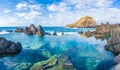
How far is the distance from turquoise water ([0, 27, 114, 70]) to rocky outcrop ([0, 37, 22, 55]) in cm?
18

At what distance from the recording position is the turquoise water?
1039 cm

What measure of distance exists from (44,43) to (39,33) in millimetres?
512

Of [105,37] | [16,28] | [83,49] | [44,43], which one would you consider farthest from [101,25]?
[16,28]

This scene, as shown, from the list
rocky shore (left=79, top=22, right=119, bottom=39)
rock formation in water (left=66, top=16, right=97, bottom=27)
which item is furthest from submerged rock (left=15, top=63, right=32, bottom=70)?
rocky shore (left=79, top=22, right=119, bottom=39)

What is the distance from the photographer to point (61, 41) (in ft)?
36.1

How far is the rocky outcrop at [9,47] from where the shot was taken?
35.2ft

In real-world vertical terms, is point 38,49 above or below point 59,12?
below

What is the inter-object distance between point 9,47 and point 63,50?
2161 millimetres

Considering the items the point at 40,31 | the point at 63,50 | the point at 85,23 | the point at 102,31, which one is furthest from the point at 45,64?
the point at 102,31

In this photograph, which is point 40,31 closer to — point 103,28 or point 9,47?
point 9,47

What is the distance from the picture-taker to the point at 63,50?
35.6 ft

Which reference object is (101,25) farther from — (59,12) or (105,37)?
(59,12)

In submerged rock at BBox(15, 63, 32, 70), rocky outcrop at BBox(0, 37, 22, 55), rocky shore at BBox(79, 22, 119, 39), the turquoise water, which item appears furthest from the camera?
rocky shore at BBox(79, 22, 119, 39)

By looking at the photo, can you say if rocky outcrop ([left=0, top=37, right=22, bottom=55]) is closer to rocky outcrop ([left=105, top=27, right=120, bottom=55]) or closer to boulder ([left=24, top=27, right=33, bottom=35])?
boulder ([left=24, top=27, right=33, bottom=35])
